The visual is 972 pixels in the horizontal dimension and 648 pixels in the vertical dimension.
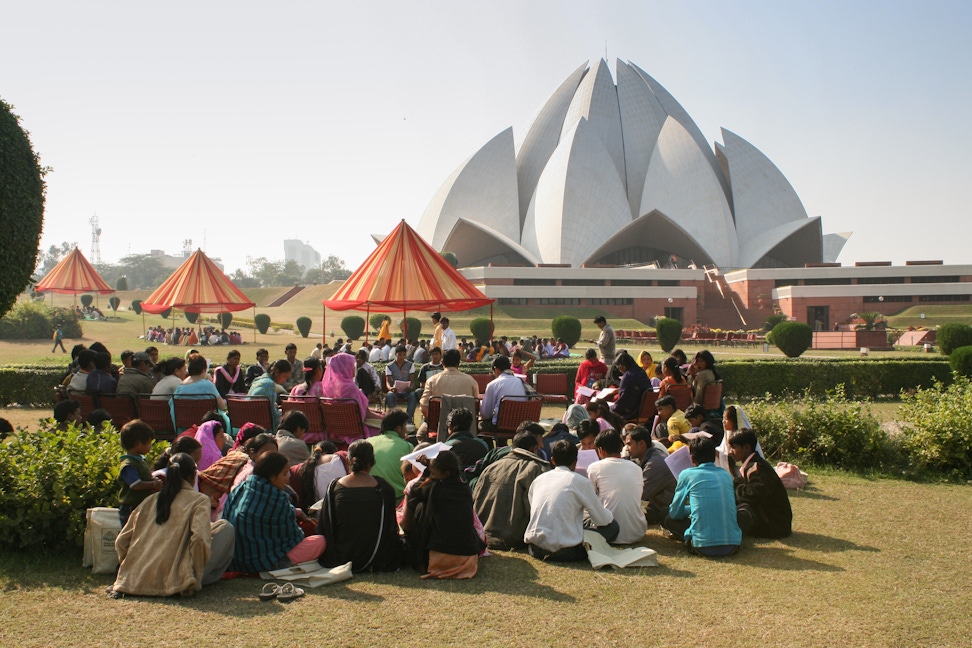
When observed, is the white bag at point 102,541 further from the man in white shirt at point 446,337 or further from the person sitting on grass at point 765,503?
the man in white shirt at point 446,337

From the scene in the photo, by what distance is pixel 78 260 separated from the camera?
663 inches

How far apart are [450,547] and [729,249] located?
3586 cm

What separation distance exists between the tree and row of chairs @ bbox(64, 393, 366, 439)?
3.46 feet

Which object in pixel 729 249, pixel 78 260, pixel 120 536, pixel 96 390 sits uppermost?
pixel 729 249

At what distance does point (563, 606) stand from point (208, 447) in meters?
2.20

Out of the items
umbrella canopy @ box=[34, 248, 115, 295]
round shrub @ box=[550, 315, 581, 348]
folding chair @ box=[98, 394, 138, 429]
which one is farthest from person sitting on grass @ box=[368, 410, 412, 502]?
round shrub @ box=[550, 315, 581, 348]

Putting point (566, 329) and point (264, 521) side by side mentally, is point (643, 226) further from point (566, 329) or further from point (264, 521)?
point (264, 521)

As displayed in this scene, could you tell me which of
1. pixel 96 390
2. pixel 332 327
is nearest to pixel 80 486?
pixel 96 390

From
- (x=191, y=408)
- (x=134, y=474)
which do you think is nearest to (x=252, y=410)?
(x=191, y=408)

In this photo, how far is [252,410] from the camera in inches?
221

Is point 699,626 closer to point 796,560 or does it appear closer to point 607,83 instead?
point 796,560

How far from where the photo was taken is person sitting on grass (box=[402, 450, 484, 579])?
3.39 meters

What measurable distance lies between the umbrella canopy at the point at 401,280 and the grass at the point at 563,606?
548 centimetres

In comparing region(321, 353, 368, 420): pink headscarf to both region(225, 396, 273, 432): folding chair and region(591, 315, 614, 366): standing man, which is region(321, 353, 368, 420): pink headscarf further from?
region(591, 315, 614, 366): standing man
